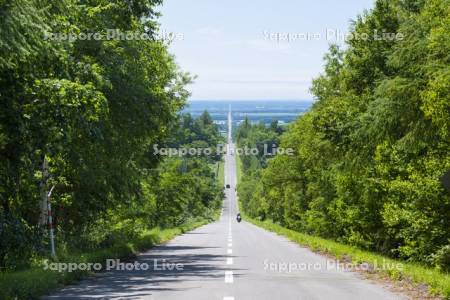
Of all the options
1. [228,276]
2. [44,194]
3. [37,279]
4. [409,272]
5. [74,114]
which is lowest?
[228,276]

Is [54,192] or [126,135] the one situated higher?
[126,135]

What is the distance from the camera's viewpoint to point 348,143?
2308 centimetres

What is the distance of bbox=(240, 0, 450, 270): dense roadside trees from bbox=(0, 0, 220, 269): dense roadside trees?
6.79m

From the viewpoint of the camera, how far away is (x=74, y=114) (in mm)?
11523

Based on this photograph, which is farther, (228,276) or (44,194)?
(44,194)

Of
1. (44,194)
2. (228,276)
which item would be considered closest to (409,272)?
(228,276)

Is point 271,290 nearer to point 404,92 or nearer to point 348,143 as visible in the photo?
point 404,92

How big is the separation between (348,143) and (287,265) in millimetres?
5992

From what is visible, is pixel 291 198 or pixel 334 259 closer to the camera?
pixel 334 259

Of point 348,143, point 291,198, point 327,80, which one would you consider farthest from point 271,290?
point 291,198

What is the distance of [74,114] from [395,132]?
10.0 m

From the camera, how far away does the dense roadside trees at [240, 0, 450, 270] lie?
16453 mm

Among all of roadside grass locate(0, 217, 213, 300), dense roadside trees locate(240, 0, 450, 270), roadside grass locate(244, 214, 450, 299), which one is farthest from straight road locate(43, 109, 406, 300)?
dense roadside trees locate(240, 0, 450, 270)

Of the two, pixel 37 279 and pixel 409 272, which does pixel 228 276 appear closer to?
pixel 409 272
